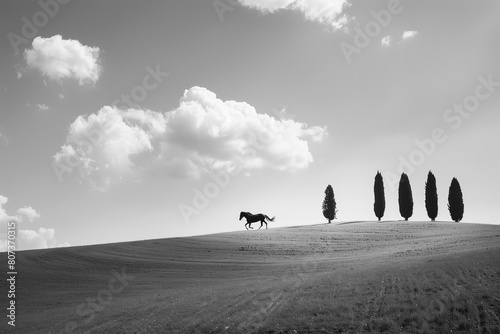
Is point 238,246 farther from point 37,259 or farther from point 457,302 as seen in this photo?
point 457,302

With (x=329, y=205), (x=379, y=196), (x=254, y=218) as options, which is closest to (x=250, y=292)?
(x=254, y=218)

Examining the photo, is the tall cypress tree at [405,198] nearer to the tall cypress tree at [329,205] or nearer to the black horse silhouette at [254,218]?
the tall cypress tree at [329,205]

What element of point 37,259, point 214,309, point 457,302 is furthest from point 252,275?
point 37,259

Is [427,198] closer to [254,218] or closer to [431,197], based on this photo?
[431,197]

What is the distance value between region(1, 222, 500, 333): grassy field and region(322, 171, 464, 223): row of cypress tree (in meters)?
51.5

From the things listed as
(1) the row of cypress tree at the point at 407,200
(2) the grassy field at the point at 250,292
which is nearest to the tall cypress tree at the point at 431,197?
(1) the row of cypress tree at the point at 407,200

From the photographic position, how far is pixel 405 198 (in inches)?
3713

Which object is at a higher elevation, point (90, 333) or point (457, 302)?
point (457, 302)

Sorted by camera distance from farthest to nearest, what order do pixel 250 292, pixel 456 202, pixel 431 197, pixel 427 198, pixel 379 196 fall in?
pixel 379 196 → pixel 427 198 → pixel 431 197 → pixel 456 202 → pixel 250 292

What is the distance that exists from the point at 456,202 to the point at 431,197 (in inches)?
208

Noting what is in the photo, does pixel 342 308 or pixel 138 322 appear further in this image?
pixel 138 322

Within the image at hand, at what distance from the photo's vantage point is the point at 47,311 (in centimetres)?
2659

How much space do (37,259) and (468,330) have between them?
1744 inches

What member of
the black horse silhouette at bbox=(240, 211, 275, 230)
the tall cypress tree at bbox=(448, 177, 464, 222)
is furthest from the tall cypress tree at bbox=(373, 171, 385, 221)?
the black horse silhouette at bbox=(240, 211, 275, 230)
